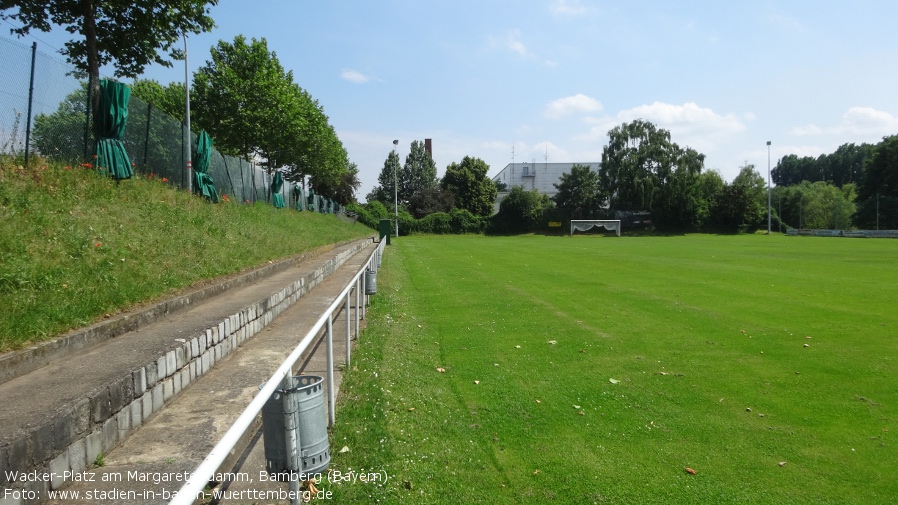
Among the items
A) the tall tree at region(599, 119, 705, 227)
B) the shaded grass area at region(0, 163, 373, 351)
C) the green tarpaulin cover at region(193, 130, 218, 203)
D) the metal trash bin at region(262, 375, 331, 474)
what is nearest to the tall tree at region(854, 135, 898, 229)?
the tall tree at region(599, 119, 705, 227)

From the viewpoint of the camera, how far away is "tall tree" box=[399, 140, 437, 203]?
9494 centimetres

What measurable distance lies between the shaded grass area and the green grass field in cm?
263

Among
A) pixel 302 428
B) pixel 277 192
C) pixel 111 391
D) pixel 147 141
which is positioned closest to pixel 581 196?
pixel 277 192

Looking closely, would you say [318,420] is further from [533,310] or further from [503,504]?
[533,310]

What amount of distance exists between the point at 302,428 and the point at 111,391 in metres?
1.59

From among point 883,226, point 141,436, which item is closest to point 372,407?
point 141,436

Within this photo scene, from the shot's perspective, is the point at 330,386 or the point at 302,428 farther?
the point at 330,386

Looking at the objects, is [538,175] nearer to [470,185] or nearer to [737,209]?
[470,185]

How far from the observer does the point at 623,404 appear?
585cm

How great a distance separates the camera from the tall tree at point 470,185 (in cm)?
8238

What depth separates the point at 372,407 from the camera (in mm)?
5094

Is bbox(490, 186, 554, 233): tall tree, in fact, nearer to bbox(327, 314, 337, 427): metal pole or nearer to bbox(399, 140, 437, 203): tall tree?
bbox(399, 140, 437, 203): tall tree

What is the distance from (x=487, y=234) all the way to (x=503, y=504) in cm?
6716

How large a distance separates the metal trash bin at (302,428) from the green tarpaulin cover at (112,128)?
946 cm
